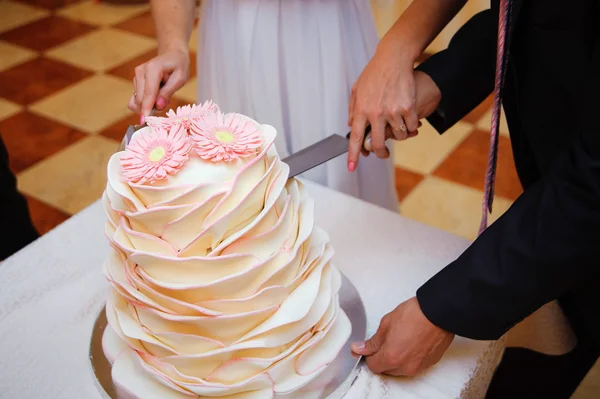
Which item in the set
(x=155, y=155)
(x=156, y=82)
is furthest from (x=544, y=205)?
(x=156, y=82)

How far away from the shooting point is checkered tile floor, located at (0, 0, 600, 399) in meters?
1.92

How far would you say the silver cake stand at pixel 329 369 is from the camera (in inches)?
25.4

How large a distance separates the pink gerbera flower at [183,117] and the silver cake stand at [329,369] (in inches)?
10.9

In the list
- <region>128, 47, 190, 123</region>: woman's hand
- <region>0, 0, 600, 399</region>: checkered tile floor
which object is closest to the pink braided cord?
<region>128, 47, 190, 123</region>: woman's hand

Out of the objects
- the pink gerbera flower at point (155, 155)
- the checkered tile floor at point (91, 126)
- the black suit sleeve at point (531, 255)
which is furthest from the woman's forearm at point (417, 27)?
the checkered tile floor at point (91, 126)

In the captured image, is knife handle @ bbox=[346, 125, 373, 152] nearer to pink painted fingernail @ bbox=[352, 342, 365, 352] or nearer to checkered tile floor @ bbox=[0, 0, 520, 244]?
pink painted fingernail @ bbox=[352, 342, 365, 352]

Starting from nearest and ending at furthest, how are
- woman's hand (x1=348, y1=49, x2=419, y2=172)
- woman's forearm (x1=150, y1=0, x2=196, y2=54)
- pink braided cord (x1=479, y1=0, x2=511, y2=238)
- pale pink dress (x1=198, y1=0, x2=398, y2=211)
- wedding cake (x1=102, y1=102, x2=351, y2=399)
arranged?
wedding cake (x1=102, y1=102, x2=351, y2=399)
pink braided cord (x1=479, y1=0, x2=511, y2=238)
woman's hand (x1=348, y1=49, x2=419, y2=172)
woman's forearm (x1=150, y1=0, x2=196, y2=54)
pale pink dress (x1=198, y1=0, x2=398, y2=211)

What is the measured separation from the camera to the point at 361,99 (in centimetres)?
80

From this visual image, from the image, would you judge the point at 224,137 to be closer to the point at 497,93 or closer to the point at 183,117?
the point at 183,117

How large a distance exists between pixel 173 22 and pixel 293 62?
9.8 inches

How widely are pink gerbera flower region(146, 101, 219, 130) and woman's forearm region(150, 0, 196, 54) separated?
339 millimetres

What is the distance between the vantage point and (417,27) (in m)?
0.85

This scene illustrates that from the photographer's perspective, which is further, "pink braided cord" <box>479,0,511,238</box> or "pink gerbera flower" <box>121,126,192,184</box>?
"pink braided cord" <box>479,0,511,238</box>

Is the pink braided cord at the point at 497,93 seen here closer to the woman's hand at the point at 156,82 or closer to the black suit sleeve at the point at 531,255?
the black suit sleeve at the point at 531,255
